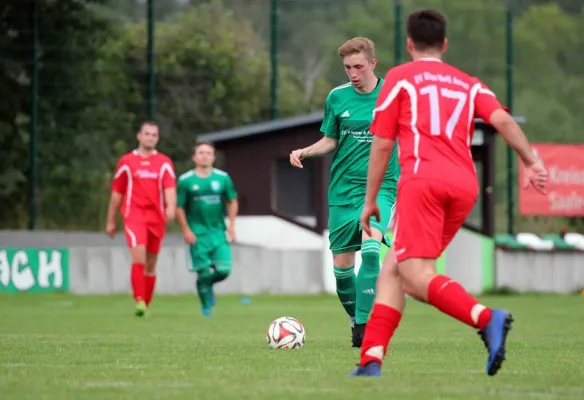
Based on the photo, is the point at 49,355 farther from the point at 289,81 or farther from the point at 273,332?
the point at 289,81

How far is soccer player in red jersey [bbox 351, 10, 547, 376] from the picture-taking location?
23.3 ft

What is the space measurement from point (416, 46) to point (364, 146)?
341 centimetres

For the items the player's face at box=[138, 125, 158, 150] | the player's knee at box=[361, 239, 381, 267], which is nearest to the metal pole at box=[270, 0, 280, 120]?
the player's face at box=[138, 125, 158, 150]

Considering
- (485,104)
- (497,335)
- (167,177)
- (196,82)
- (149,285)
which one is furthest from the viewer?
(196,82)

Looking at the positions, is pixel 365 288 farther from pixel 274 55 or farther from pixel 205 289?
pixel 274 55

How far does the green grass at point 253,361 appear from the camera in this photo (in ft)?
22.1

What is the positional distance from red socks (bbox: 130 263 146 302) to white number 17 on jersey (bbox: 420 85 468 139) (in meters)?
10.2

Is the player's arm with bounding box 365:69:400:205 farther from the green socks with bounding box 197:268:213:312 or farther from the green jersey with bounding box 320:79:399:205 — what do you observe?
the green socks with bounding box 197:268:213:312

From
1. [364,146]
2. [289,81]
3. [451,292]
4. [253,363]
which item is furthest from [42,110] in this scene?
[451,292]

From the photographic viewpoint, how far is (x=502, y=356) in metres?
6.96

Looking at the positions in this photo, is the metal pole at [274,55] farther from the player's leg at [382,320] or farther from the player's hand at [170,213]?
the player's leg at [382,320]

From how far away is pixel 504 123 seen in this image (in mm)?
7230

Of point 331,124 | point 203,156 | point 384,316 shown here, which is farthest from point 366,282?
point 203,156

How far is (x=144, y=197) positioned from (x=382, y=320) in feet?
34.4
